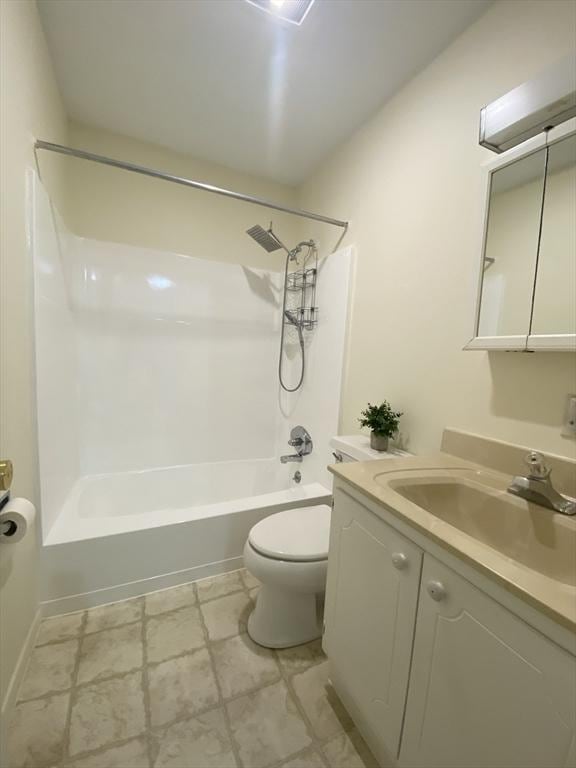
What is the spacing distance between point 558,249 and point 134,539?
208 centimetres

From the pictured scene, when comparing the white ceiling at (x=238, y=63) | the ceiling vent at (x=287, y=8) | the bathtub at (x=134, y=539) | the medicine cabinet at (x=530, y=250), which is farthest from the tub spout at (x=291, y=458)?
the ceiling vent at (x=287, y=8)

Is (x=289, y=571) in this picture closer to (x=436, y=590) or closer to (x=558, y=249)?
(x=436, y=590)

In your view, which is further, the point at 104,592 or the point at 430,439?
the point at 104,592

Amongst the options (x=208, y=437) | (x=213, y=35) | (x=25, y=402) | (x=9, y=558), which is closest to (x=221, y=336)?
(x=208, y=437)

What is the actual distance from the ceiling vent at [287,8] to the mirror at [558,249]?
1050 mm

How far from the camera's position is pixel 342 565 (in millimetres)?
1064

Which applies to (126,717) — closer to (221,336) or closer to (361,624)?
(361,624)

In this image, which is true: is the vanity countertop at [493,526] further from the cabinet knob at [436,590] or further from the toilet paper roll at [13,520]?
the toilet paper roll at [13,520]

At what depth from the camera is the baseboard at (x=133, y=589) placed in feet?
4.87

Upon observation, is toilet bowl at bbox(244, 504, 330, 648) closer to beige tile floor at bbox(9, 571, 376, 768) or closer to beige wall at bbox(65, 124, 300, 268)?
beige tile floor at bbox(9, 571, 376, 768)

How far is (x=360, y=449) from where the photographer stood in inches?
61.3

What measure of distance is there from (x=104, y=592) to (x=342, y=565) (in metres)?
1.24

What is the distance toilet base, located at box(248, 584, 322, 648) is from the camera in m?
1.37

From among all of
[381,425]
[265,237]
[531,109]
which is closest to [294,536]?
[381,425]
